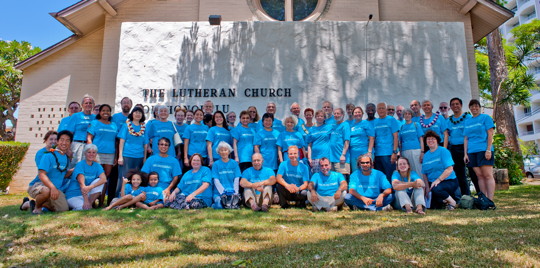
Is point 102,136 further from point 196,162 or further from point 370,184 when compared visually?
point 370,184

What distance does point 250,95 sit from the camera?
954 centimetres

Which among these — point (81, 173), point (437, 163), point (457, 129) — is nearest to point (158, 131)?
point (81, 173)

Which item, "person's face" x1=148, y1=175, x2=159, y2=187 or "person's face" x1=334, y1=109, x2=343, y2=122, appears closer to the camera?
"person's face" x1=148, y1=175, x2=159, y2=187

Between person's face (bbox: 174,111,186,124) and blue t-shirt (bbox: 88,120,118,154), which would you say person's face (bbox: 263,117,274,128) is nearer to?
person's face (bbox: 174,111,186,124)

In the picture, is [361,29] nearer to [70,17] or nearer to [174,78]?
[174,78]

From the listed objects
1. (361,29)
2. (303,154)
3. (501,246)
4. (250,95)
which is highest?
(361,29)

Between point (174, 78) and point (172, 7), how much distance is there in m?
3.02

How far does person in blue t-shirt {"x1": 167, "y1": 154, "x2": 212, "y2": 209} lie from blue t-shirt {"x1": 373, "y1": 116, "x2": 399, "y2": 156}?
3240 millimetres

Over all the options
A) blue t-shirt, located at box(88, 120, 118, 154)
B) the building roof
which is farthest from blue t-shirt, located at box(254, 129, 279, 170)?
the building roof

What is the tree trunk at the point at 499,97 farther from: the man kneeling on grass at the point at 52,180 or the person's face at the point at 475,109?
the man kneeling on grass at the point at 52,180

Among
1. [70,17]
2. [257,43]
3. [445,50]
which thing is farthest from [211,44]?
[445,50]

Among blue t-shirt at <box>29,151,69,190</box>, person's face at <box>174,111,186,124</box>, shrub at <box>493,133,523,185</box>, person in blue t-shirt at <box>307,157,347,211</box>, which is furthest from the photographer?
shrub at <box>493,133,523,185</box>

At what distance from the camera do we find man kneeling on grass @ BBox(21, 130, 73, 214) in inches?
199

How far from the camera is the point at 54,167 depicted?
5273 millimetres
